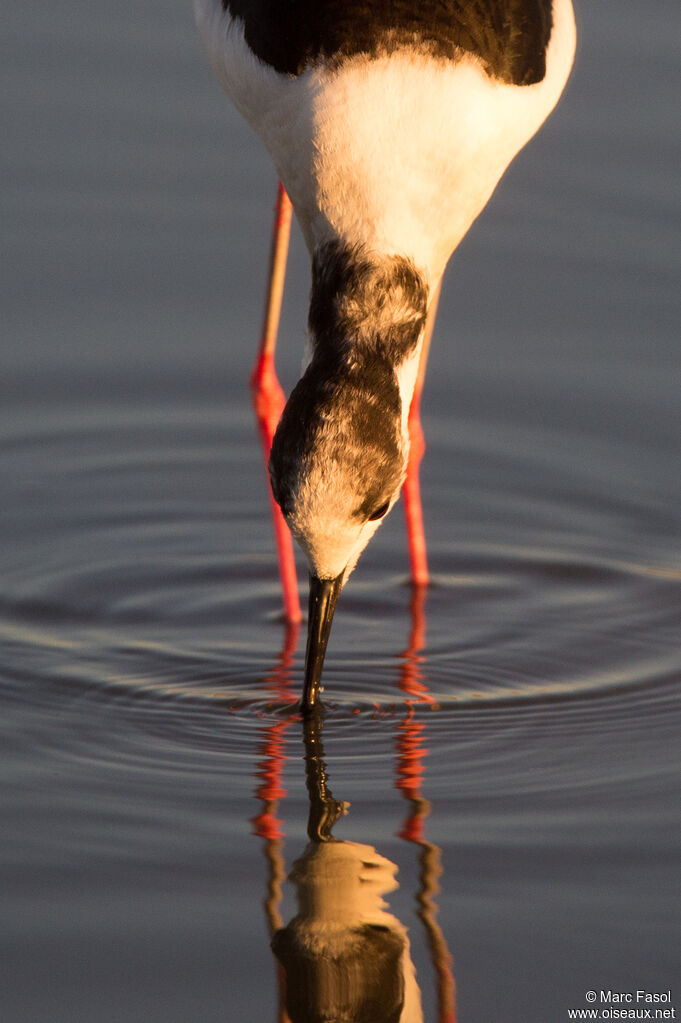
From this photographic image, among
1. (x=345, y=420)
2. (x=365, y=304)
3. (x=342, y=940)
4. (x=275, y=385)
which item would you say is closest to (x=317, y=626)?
(x=345, y=420)

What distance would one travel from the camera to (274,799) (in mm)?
5074

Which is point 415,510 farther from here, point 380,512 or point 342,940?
point 342,940

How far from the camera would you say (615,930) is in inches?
178

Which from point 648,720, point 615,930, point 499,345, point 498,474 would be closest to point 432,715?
point 648,720

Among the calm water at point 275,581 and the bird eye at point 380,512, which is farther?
the bird eye at point 380,512

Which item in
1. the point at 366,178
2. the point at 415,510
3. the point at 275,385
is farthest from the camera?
the point at 275,385

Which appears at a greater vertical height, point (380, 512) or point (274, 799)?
point (380, 512)

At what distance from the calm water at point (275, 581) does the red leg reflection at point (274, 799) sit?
0.05 feet

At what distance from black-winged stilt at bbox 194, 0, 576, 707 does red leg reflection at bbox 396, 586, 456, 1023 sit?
321 millimetres

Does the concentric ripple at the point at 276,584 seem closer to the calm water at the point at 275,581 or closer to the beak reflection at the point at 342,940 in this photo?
the calm water at the point at 275,581

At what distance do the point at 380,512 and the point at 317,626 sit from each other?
0.48 meters

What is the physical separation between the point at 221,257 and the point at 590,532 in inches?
89.9

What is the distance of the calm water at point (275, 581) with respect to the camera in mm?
4562

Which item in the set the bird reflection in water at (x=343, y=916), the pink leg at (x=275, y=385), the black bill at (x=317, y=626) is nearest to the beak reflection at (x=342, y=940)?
the bird reflection in water at (x=343, y=916)
